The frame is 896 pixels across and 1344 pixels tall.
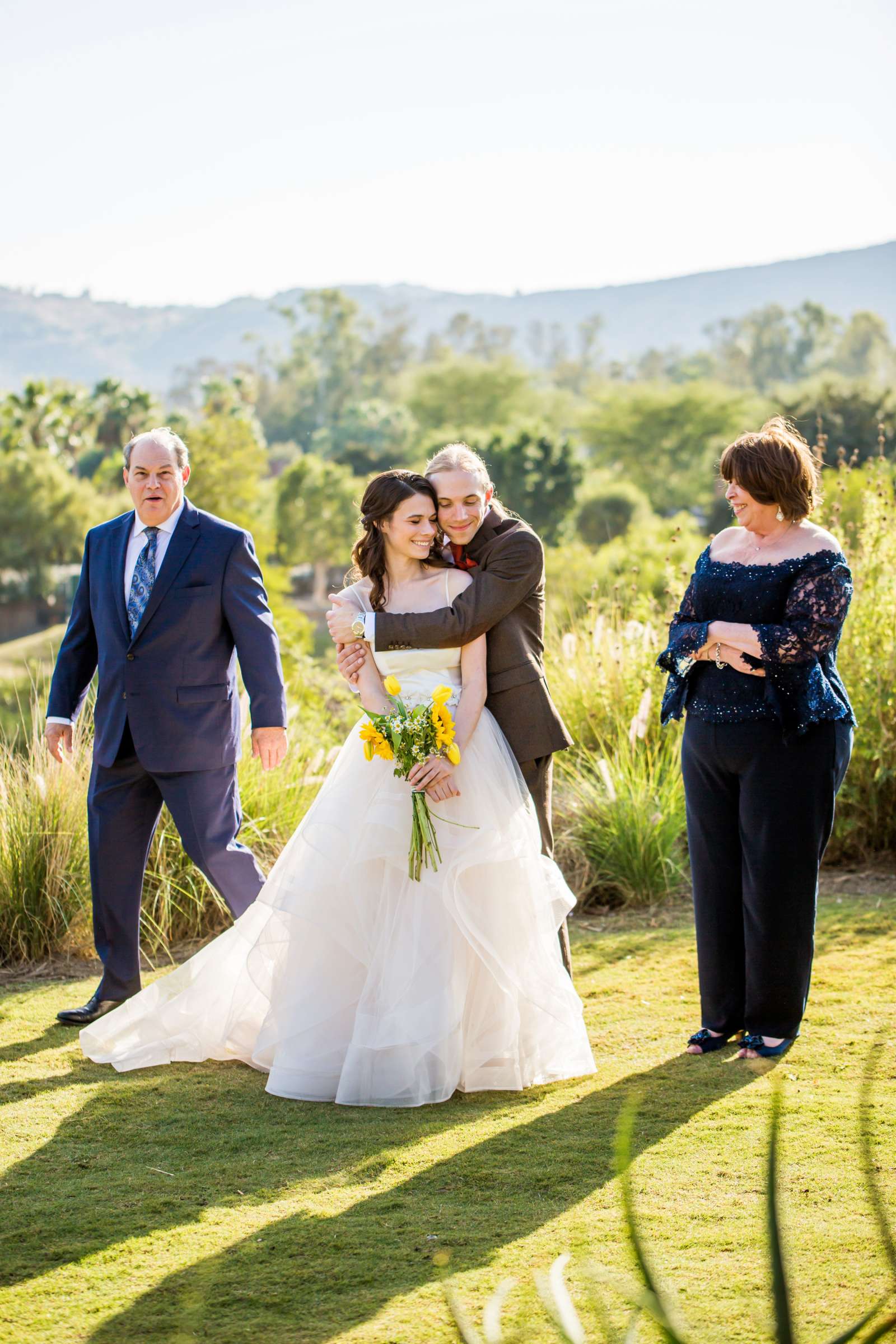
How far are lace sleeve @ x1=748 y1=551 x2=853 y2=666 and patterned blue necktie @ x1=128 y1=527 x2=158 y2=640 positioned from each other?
7.73 ft

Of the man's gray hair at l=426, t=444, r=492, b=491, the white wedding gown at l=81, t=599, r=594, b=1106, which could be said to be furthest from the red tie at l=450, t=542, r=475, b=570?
the white wedding gown at l=81, t=599, r=594, b=1106

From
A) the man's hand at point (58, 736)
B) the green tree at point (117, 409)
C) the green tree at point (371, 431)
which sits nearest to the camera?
the man's hand at point (58, 736)

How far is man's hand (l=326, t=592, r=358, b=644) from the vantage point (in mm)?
4480

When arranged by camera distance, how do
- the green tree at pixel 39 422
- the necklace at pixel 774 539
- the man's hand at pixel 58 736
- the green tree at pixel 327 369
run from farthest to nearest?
the green tree at pixel 327 369 → the green tree at pixel 39 422 → the man's hand at pixel 58 736 → the necklace at pixel 774 539

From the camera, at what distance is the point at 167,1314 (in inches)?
108

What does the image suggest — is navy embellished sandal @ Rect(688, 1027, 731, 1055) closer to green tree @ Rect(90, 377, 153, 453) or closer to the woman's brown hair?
the woman's brown hair

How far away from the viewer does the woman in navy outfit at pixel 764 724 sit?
13.9 feet

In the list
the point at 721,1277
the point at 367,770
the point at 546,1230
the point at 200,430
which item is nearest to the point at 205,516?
the point at 367,770

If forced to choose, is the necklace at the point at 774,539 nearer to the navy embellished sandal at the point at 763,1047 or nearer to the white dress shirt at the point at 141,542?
the navy embellished sandal at the point at 763,1047

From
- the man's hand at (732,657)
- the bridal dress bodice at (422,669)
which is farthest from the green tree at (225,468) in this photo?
the man's hand at (732,657)

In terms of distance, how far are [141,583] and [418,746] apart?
1517mm

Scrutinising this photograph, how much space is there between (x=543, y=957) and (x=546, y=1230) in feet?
3.95

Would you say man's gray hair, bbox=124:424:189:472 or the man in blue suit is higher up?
man's gray hair, bbox=124:424:189:472

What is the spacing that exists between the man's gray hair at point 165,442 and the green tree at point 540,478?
5205 cm
